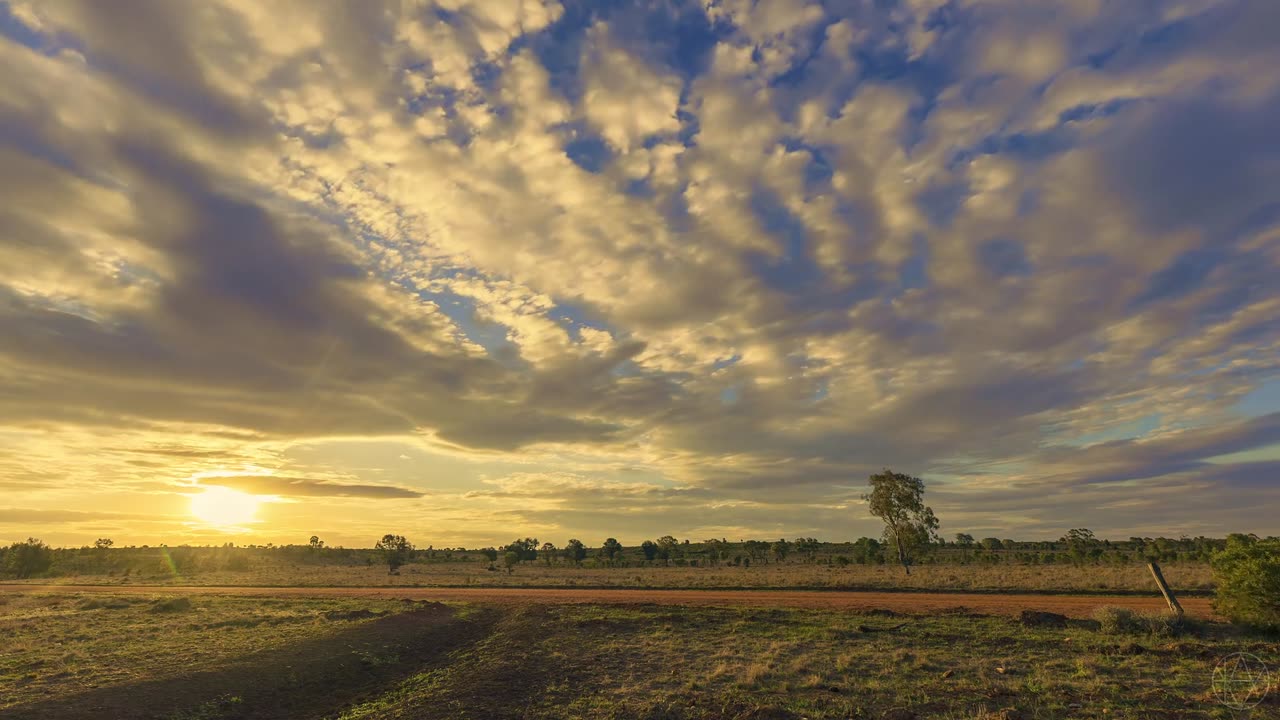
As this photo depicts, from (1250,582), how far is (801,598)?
20.4 metres

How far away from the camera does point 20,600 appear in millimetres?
47406

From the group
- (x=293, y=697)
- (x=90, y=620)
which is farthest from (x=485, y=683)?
(x=90, y=620)

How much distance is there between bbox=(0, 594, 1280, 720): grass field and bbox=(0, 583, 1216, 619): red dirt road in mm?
3785

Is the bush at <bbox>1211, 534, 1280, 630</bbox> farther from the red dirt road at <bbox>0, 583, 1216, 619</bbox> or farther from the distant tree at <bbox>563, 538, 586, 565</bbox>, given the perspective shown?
the distant tree at <bbox>563, 538, 586, 565</bbox>

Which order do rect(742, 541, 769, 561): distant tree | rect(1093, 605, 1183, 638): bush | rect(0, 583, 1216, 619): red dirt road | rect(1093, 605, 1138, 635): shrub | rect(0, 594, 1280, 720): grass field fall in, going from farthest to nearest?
rect(742, 541, 769, 561): distant tree < rect(0, 583, 1216, 619): red dirt road < rect(1093, 605, 1138, 635): shrub < rect(1093, 605, 1183, 638): bush < rect(0, 594, 1280, 720): grass field

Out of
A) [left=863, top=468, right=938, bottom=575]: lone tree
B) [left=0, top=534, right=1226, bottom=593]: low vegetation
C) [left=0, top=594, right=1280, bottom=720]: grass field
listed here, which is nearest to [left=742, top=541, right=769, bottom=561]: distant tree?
[left=0, top=534, right=1226, bottom=593]: low vegetation

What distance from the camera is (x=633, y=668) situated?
1931cm

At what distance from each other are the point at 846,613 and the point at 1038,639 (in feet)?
31.3

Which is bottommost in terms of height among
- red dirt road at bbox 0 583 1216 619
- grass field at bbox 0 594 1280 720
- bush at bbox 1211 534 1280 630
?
grass field at bbox 0 594 1280 720

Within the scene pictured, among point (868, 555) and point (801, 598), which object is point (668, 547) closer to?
point (868, 555)

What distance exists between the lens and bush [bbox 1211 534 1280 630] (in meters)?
20.6

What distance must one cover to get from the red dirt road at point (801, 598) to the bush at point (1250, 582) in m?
2.37

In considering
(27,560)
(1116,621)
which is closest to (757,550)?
(1116,621)

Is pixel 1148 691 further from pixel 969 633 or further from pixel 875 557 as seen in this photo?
pixel 875 557
